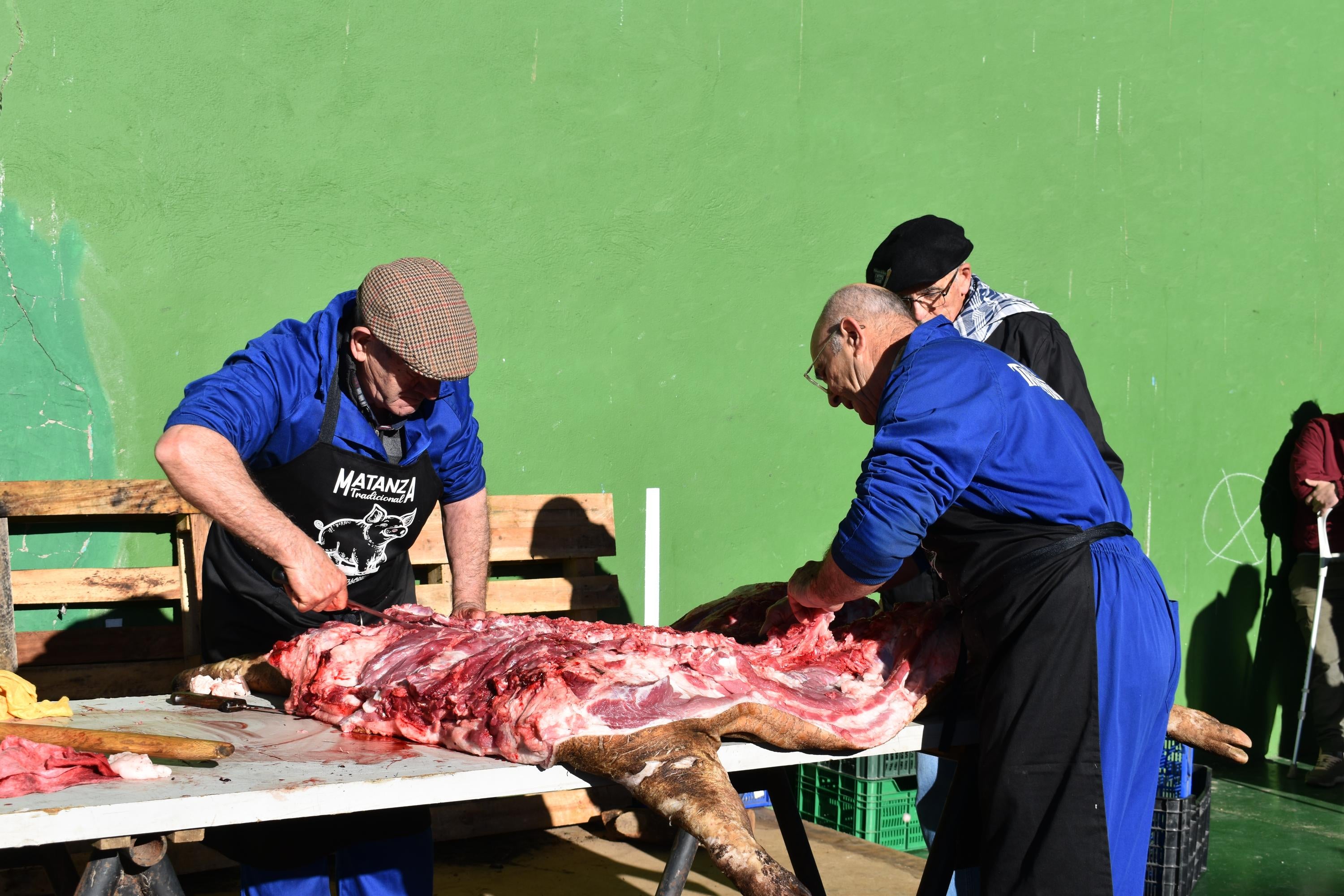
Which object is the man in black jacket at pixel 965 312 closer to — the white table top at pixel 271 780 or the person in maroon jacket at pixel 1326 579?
the white table top at pixel 271 780

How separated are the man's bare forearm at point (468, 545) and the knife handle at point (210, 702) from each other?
1157mm

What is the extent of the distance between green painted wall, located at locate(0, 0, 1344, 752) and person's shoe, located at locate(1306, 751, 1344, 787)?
89 centimetres

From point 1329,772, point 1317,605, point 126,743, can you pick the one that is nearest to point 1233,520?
point 1317,605

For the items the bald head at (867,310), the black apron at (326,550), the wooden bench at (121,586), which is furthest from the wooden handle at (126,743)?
the wooden bench at (121,586)

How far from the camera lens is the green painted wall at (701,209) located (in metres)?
4.88

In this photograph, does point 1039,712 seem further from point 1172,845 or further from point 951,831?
point 1172,845

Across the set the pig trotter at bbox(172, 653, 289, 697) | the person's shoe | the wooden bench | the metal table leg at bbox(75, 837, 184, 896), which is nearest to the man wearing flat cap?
the pig trotter at bbox(172, 653, 289, 697)

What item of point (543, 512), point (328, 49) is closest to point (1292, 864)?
point (543, 512)

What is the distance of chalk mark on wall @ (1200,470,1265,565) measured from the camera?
768 cm

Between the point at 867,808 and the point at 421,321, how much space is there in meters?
3.49

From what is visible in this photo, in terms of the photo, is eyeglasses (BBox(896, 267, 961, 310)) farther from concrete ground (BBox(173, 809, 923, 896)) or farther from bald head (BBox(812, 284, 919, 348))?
concrete ground (BBox(173, 809, 923, 896))

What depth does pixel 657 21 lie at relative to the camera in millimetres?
5836

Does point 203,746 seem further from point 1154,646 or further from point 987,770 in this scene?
point 1154,646

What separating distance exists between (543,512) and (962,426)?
123 inches
